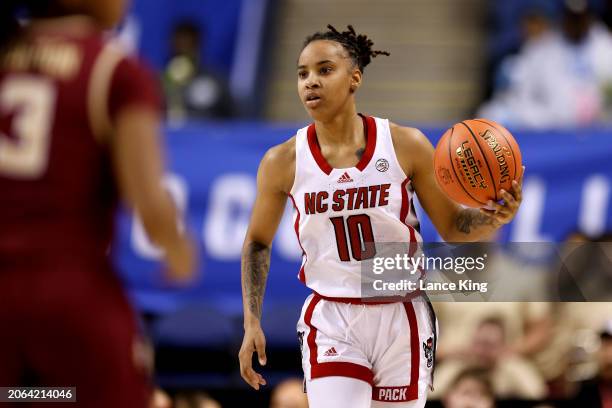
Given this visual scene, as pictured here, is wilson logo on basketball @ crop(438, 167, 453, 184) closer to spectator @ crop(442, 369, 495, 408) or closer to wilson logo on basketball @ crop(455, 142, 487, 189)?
wilson logo on basketball @ crop(455, 142, 487, 189)

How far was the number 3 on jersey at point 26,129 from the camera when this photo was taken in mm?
3480

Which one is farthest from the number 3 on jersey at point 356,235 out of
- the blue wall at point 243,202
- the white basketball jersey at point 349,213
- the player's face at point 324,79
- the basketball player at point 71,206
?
the blue wall at point 243,202

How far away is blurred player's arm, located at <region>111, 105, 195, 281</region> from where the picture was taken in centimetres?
348

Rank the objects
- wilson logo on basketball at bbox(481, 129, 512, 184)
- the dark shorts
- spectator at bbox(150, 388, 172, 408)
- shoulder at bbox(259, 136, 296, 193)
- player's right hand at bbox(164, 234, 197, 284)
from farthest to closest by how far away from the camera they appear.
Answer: spectator at bbox(150, 388, 172, 408), shoulder at bbox(259, 136, 296, 193), wilson logo on basketball at bbox(481, 129, 512, 184), player's right hand at bbox(164, 234, 197, 284), the dark shorts

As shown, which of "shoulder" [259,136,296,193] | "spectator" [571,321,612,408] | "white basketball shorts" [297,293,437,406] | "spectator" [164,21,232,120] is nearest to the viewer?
"white basketball shorts" [297,293,437,406]

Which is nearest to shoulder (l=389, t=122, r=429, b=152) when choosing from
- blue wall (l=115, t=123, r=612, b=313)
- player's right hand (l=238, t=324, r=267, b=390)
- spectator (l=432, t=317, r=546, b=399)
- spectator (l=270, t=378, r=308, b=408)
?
player's right hand (l=238, t=324, r=267, b=390)

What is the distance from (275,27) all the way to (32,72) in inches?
406

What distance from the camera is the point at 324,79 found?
5824 mm

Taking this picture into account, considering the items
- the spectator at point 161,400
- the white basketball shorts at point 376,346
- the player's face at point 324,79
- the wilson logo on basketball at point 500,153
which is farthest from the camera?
the spectator at point 161,400

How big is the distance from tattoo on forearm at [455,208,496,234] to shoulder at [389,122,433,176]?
0.36 meters

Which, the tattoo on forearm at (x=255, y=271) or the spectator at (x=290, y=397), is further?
the spectator at (x=290, y=397)

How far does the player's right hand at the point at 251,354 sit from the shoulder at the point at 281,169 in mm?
772

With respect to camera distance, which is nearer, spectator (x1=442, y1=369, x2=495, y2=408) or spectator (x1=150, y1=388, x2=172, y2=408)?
spectator (x1=442, y1=369, x2=495, y2=408)

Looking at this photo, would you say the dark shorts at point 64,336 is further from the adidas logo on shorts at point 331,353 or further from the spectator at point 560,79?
the spectator at point 560,79
